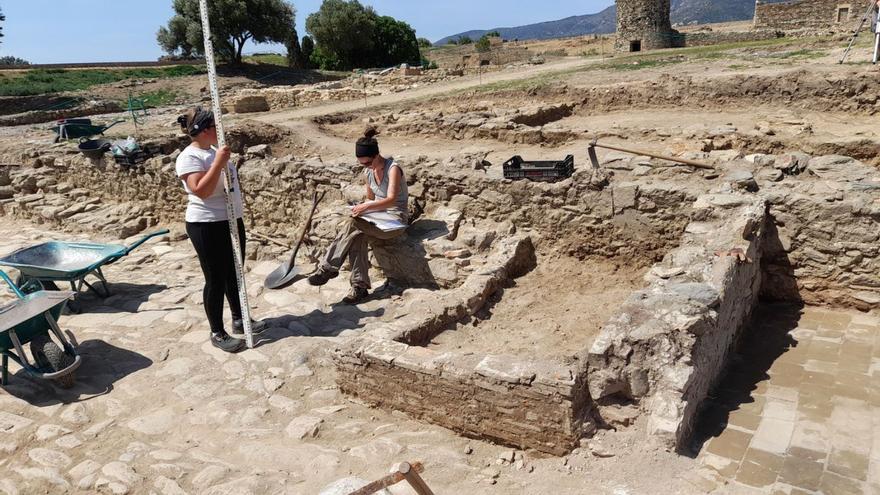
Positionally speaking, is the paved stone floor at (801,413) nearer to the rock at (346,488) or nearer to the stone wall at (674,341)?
the stone wall at (674,341)

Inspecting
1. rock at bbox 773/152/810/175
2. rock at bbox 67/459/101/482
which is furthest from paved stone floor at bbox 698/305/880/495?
rock at bbox 67/459/101/482

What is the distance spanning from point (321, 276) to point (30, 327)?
→ 9.29ft

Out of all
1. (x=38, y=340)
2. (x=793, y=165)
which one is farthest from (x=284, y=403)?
(x=793, y=165)

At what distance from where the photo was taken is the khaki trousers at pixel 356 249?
22.0 ft

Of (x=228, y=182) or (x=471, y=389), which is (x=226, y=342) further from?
(x=471, y=389)

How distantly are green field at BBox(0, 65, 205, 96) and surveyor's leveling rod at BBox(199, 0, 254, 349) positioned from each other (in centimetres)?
2907

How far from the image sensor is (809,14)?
3173cm

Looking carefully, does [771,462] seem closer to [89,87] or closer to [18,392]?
[18,392]

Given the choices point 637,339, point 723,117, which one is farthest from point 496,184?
point 723,117

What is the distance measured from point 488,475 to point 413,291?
10.6 ft

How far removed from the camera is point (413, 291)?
6.88 meters

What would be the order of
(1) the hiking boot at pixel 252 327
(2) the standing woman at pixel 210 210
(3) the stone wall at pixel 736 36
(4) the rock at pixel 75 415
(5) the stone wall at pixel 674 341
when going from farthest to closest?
(3) the stone wall at pixel 736 36, (1) the hiking boot at pixel 252 327, (2) the standing woman at pixel 210 210, (4) the rock at pixel 75 415, (5) the stone wall at pixel 674 341

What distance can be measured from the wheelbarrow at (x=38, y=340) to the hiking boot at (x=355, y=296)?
2.58 m

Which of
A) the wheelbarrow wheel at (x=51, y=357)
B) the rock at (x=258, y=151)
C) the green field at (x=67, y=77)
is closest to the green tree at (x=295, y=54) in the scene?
the green field at (x=67, y=77)
